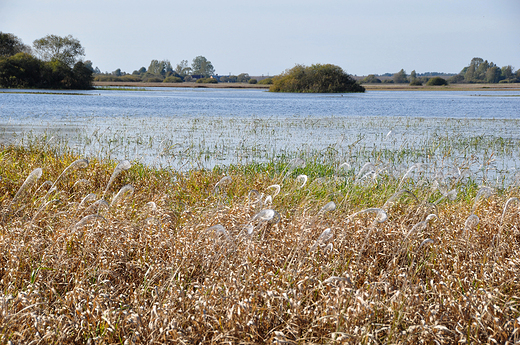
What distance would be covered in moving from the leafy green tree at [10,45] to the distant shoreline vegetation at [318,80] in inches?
1826

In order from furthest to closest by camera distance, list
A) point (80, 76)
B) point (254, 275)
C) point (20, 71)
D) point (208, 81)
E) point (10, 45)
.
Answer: point (208, 81) < point (10, 45) < point (80, 76) < point (20, 71) < point (254, 275)

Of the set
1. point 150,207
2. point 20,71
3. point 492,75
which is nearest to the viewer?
point 150,207

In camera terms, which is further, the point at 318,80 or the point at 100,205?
the point at 318,80

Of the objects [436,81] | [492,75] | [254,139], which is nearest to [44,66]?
[254,139]

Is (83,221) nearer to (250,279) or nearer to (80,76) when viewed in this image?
(250,279)

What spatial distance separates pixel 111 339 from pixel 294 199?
4.21m

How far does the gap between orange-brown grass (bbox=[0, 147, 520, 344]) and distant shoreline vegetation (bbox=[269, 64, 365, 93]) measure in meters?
71.5

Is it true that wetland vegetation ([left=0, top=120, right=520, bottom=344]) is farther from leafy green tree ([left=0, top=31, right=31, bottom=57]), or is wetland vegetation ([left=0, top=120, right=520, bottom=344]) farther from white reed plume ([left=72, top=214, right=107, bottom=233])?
leafy green tree ([left=0, top=31, right=31, bottom=57])

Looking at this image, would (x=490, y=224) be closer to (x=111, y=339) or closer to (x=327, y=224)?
(x=327, y=224)

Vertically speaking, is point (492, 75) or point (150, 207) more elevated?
point (492, 75)

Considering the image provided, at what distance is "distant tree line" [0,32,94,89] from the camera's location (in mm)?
62562

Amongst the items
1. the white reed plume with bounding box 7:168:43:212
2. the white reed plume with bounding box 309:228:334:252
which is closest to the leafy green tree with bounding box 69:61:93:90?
the white reed plume with bounding box 7:168:43:212

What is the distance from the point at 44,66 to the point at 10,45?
15.5 metres

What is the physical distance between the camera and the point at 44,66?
6612cm
